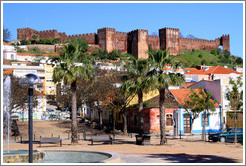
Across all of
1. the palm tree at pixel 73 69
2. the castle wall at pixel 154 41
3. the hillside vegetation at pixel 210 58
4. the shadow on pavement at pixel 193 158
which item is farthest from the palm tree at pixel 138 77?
the castle wall at pixel 154 41

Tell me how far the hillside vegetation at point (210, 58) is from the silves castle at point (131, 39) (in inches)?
125

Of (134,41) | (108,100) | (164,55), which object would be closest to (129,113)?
(108,100)

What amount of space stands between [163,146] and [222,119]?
54.4 feet

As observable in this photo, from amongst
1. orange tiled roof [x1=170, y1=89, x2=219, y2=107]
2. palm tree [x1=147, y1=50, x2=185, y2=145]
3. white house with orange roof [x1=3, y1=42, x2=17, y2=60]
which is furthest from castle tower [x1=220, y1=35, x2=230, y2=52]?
palm tree [x1=147, y1=50, x2=185, y2=145]

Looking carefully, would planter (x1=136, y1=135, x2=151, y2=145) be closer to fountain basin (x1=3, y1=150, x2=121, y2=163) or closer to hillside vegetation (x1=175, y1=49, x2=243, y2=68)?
fountain basin (x1=3, y1=150, x2=121, y2=163)

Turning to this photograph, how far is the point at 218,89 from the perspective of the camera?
38438mm

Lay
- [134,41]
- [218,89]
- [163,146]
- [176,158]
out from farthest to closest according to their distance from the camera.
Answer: [134,41] → [218,89] → [163,146] → [176,158]

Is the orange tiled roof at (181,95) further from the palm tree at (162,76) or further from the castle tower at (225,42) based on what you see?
the castle tower at (225,42)

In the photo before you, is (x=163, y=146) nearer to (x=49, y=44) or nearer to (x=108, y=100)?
(x=108, y=100)

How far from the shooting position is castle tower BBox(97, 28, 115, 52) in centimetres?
11250

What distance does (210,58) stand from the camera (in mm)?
125688

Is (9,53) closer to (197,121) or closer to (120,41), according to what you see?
(120,41)

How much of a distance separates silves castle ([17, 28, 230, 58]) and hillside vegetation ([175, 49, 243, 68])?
3177mm

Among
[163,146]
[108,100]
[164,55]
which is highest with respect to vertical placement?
[164,55]
